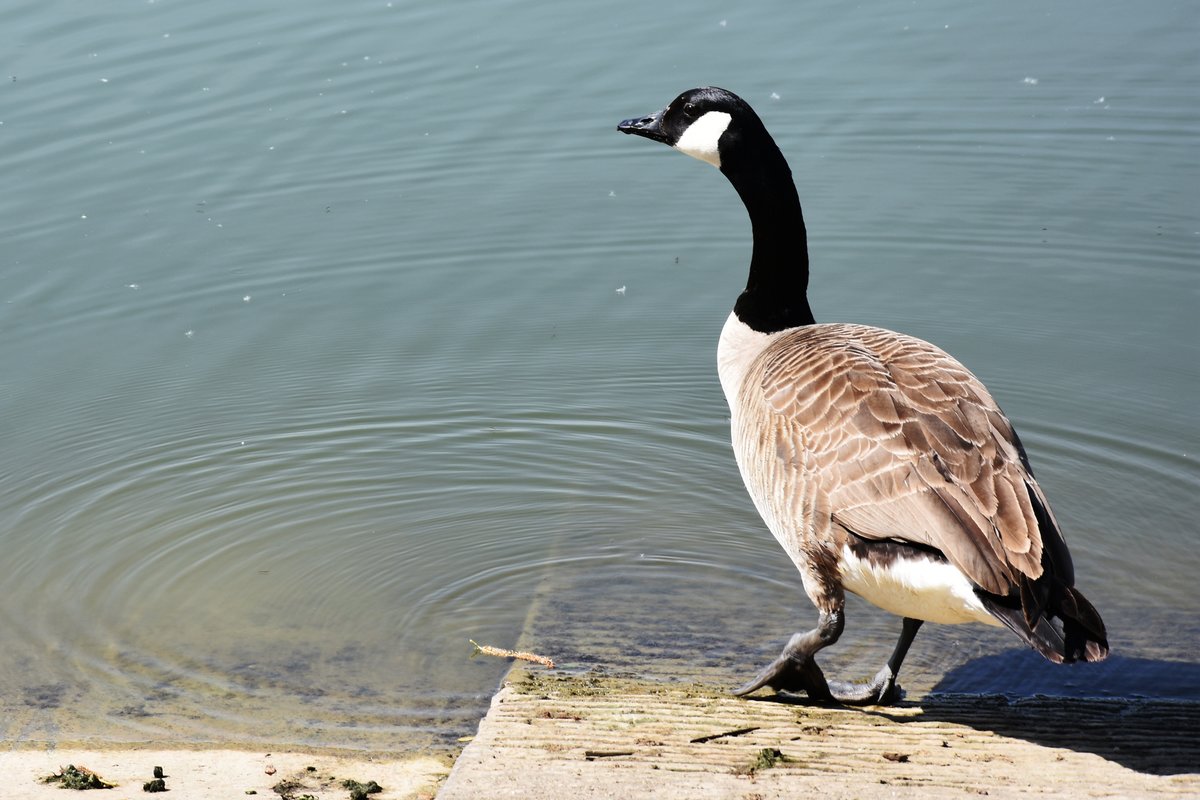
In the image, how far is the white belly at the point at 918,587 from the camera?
449 cm

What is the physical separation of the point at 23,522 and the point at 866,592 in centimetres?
496

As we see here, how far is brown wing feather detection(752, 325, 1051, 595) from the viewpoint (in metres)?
4.45

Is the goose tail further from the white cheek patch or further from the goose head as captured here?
the white cheek patch

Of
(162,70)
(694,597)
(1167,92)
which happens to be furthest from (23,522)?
(1167,92)

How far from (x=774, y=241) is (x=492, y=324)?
3469 mm

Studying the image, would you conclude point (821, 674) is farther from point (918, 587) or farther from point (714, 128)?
point (714, 128)

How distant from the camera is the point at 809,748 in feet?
15.1

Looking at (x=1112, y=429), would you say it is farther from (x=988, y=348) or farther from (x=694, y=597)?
(x=694, y=597)

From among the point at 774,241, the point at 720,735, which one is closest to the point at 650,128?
the point at 774,241

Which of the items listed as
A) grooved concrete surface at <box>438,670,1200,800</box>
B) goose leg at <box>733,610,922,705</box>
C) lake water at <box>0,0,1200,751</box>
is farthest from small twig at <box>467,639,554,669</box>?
goose leg at <box>733,610,922,705</box>

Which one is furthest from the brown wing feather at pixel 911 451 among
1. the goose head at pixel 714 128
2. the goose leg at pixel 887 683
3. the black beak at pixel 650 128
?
the black beak at pixel 650 128

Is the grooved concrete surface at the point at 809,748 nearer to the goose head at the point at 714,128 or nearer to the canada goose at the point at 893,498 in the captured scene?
the canada goose at the point at 893,498

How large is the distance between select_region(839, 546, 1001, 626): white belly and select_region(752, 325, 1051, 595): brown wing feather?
0.09 m

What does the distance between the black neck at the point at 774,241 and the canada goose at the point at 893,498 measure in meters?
0.38
